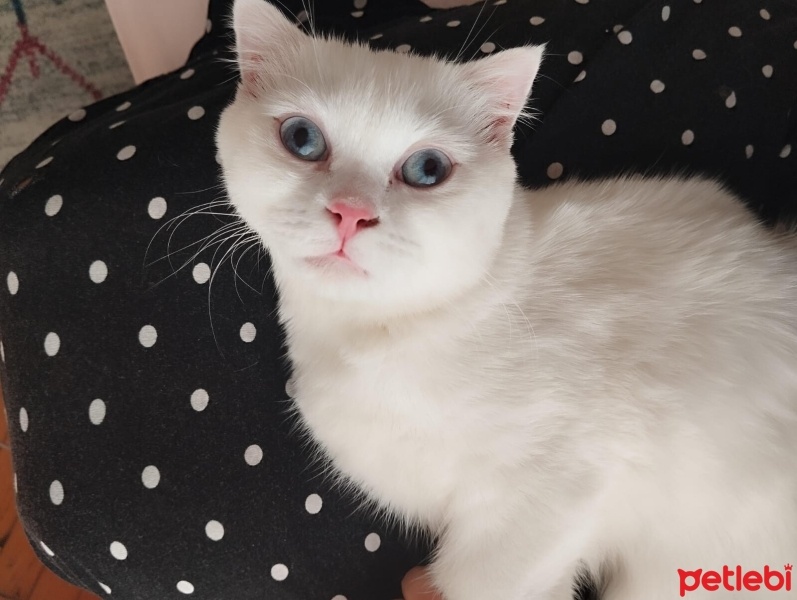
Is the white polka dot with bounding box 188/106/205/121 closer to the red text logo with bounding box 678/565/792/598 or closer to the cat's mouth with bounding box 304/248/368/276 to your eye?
the cat's mouth with bounding box 304/248/368/276

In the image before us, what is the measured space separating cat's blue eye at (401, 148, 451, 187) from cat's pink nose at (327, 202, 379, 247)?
0.09 m

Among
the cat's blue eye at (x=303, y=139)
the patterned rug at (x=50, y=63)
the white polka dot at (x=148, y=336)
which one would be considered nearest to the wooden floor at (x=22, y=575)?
the white polka dot at (x=148, y=336)

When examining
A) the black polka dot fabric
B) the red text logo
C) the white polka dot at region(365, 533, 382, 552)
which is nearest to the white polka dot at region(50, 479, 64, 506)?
the black polka dot fabric

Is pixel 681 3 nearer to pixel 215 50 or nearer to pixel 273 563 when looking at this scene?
pixel 215 50

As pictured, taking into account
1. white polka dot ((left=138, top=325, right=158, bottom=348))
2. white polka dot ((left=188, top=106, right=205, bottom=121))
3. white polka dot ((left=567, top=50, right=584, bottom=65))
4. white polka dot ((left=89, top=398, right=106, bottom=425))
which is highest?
white polka dot ((left=188, top=106, right=205, bottom=121))

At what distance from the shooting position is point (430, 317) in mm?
724

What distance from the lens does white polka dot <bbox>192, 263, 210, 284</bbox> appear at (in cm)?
84

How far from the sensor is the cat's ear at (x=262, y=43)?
73cm

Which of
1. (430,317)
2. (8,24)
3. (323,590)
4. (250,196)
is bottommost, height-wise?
(323,590)

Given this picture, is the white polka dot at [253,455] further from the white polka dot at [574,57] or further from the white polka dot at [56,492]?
the white polka dot at [574,57]

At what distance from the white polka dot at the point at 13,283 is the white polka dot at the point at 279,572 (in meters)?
0.53

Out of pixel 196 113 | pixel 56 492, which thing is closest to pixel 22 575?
Answer: pixel 56 492

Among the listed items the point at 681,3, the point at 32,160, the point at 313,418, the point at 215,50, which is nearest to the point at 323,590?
the point at 313,418

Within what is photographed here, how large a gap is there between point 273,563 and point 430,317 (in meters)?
0.42
